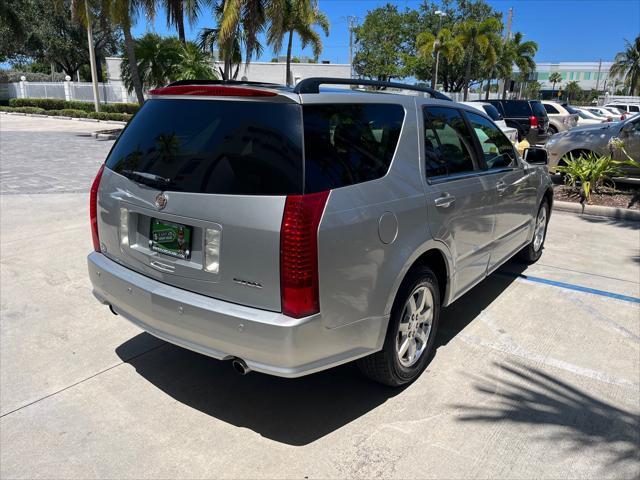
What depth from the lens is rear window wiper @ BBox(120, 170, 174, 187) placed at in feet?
9.39

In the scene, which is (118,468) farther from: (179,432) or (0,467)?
(0,467)

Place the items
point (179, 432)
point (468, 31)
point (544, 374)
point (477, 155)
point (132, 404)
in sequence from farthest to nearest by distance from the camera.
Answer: point (468, 31) → point (477, 155) → point (544, 374) → point (132, 404) → point (179, 432)

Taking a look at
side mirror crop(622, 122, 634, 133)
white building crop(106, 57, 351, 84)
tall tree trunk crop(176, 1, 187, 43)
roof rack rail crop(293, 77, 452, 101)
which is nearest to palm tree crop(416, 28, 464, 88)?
white building crop(106, 57, 351, 84)

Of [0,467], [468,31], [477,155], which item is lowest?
[0,467]

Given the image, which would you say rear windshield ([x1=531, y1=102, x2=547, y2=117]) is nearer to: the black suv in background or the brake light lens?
the black suv in background

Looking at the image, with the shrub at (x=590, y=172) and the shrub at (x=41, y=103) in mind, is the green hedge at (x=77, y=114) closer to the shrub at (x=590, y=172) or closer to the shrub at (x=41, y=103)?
the shrub at (x=41, y=103)

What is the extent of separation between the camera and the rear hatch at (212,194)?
2535mm

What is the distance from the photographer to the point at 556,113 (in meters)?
21.5

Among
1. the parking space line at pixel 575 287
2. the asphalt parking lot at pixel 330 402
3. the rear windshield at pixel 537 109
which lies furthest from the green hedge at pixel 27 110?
the parking space line at pixel 575 287

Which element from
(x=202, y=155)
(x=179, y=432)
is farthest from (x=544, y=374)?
(x=202, y=155)

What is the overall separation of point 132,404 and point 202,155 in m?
1.64

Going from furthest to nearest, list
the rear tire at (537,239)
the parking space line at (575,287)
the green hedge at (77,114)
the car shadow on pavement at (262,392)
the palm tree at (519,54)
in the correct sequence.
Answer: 1. the palm tree at (519,54)
2. the green hedge at (77,114)
3. the rear tire at (537,239)
4. the parking space line at (575,287)
5. the car shadow on pavement at (262,392)

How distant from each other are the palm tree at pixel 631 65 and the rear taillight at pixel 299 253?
261 feet

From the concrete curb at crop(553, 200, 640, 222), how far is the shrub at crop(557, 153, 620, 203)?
273 millimetres
